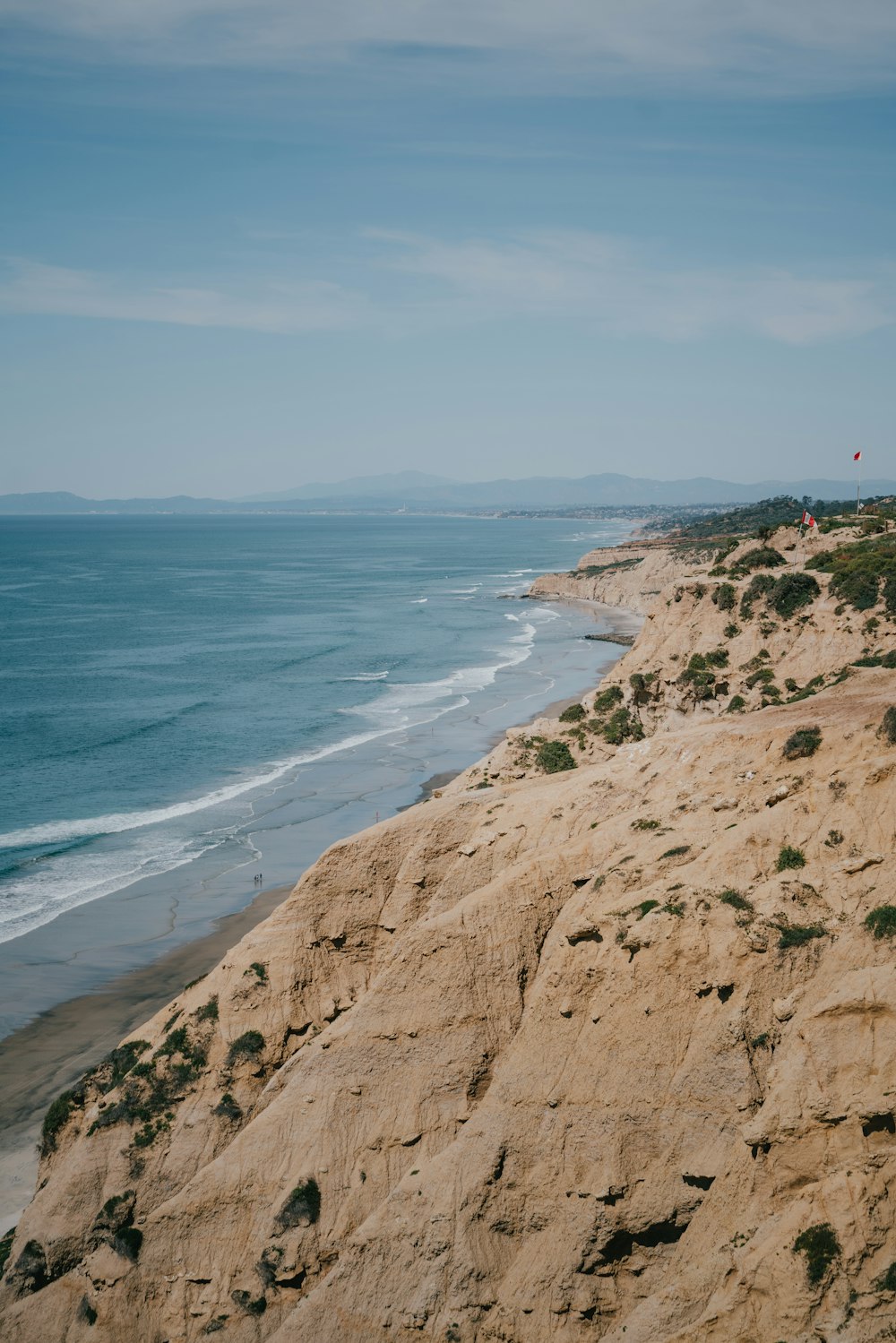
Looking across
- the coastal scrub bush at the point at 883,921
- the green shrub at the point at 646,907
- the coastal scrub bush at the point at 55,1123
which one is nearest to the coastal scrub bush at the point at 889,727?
the coastal scrub bush at the point at 883,921

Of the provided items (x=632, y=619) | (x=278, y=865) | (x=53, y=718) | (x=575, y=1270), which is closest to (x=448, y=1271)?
(x=575, y=1270)

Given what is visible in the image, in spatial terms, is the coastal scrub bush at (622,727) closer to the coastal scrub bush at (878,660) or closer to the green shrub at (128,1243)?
the coastal scrub bush at (878,660)

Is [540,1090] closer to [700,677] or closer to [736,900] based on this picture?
[736,900]

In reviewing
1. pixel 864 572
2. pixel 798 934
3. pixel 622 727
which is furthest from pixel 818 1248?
pixel 864 572

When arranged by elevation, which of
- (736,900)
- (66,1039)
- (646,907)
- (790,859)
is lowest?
(66,1039)

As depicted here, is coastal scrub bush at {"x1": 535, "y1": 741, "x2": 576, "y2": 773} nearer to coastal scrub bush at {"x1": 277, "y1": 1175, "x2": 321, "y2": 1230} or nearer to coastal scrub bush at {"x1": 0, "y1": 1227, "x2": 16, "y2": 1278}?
coastal scrub bush at {"x1": 277, "y1": 1175, "x2": 321, "y2": 1230}

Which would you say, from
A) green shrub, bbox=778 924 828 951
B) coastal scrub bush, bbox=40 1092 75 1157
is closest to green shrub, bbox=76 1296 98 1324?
coastal scrub bush, bbox=40 1092 75 1157
